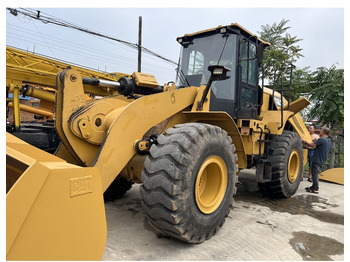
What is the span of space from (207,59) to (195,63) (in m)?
0.25

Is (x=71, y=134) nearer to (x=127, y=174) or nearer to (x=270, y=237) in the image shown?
(x=127, y=174)

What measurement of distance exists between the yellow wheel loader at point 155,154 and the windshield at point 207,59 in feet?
0.05

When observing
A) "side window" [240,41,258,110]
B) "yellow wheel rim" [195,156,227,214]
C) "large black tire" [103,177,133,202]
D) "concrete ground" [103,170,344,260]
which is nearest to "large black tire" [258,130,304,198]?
"concrete ground" [103,170,344,260]

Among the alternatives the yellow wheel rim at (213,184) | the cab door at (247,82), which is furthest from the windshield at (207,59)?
the yellow wheel rim at (213,184)

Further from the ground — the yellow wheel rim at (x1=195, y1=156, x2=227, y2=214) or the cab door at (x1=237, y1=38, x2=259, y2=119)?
the cab door at (x1=237, y1=38, x2=259, y2=119)

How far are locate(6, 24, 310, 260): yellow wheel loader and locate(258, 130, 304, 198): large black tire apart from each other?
2cm

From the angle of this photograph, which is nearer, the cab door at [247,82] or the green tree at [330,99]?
the cab door at [247,82]

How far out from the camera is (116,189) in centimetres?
440

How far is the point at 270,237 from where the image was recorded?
3246 mm

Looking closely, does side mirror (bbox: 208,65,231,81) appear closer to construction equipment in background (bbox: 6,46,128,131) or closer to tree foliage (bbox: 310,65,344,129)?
construction equipment in background (bbox: 6,46,128,131)

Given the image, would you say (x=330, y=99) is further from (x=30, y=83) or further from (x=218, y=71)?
(x=30, y=83)

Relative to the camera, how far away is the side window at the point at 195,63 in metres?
4.37

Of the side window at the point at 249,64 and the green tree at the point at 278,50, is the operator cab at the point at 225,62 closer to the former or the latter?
the side window at the point at 249,64

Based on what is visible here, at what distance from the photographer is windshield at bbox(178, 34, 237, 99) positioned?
4.19 m
